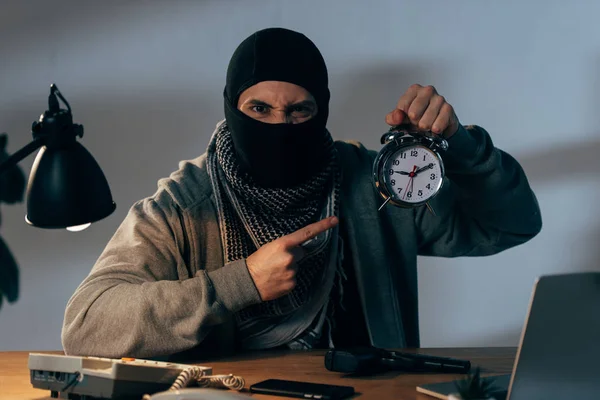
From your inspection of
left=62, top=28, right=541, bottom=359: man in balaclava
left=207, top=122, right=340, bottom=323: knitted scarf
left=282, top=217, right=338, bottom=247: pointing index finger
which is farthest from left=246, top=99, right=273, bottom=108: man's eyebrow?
left=282, top=217, right=338, bottom=247: pointing index finger

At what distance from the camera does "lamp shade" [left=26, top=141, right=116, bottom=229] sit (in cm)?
174

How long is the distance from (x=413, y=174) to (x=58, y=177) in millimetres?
859

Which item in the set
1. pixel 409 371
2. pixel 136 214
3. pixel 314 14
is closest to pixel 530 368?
pixel 409 371

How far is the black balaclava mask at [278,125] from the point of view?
2174 mm

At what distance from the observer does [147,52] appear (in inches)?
120

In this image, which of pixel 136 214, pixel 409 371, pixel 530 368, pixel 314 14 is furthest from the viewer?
pixel 314 14

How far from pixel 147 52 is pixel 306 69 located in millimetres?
986

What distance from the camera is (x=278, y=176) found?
2.23 metres

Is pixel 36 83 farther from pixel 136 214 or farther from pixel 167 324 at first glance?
pixel 167 324

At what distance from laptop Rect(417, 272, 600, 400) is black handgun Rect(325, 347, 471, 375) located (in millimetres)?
432

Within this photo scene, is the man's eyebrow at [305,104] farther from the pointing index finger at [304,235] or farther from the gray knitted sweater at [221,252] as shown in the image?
the pointing index finger at [304,235]

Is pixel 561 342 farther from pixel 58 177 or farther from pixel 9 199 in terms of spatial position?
pixel 9 199

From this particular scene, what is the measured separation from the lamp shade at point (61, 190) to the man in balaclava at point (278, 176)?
54cm

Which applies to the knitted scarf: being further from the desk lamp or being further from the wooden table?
the desk lamp
